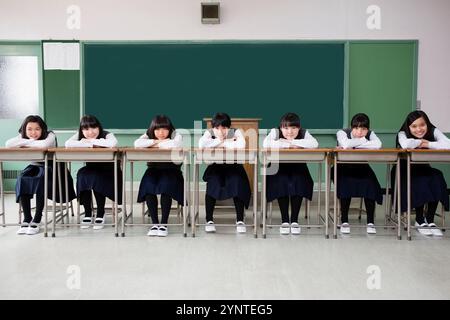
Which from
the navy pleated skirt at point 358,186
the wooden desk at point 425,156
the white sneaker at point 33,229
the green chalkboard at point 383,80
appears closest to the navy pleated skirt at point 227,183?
the navy pleated skirt at point 358,186

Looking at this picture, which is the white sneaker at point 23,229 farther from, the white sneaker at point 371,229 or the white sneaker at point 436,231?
the white sneaker at point 436,231

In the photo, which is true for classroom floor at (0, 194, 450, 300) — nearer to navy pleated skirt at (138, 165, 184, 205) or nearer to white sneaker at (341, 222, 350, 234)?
white sneaker at (341, 222, 350, 234)

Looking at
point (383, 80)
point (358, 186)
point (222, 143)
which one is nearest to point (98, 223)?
point (222, 143)

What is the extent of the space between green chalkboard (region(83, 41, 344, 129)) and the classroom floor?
215 centimetres

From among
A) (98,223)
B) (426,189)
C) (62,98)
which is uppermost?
(62,98)

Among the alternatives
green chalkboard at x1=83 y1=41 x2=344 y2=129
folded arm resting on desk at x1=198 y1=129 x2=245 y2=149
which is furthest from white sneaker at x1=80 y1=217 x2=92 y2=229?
green chalkboard at x1=83 y1=41 x2=344 y2=129

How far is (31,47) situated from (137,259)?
384 centimetres

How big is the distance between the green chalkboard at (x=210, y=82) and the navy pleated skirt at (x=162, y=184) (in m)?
1.89

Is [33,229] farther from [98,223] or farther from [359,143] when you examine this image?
[359,143]

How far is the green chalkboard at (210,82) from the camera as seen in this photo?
5695 millimetres

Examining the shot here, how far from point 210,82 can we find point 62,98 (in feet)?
5.96

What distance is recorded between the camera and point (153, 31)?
5.68 m

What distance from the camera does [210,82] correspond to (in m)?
5.75
